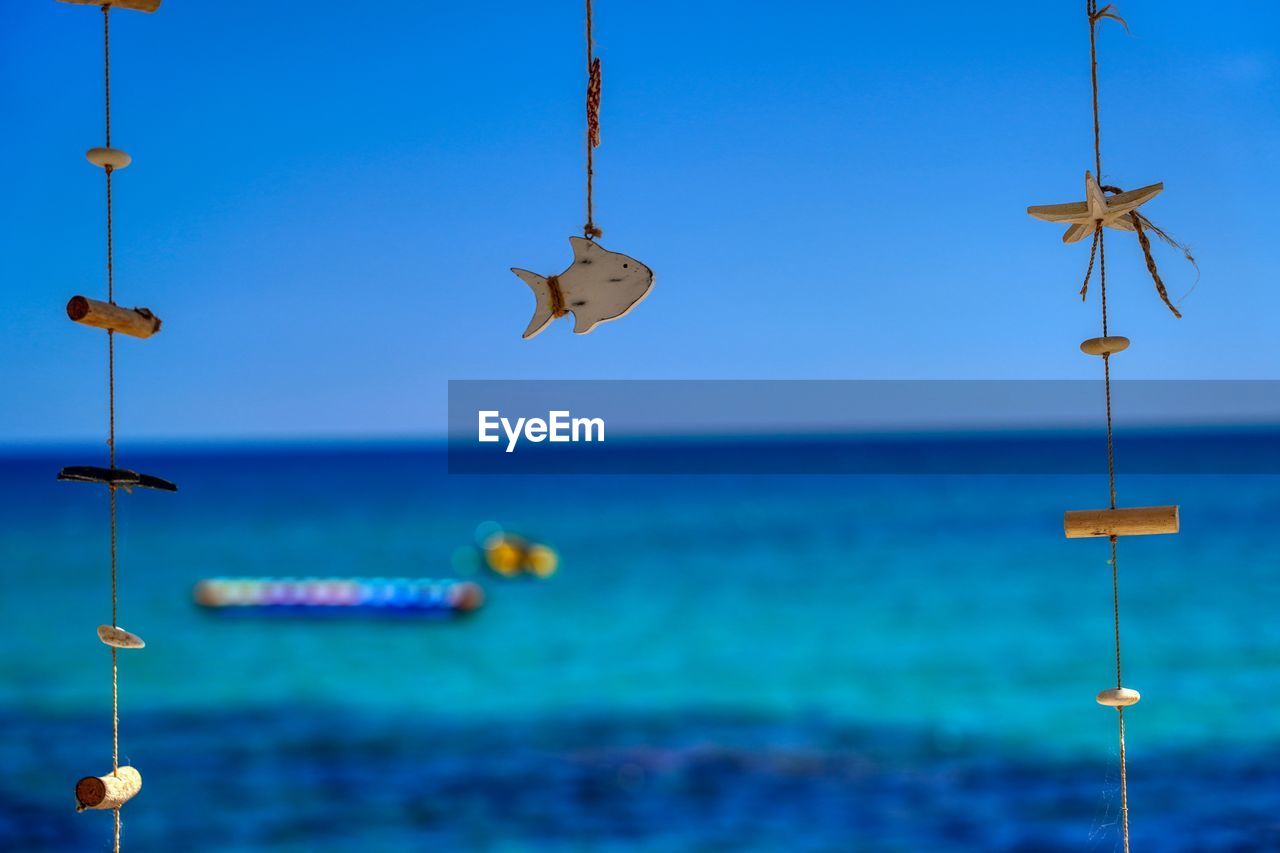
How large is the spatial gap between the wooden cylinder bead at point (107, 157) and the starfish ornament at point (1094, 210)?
1.41 m

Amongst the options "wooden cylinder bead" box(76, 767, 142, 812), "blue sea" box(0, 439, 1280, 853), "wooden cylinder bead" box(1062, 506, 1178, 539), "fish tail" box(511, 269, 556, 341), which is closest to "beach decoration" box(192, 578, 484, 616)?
"blue sea" box(0, 439, 1280, 853)

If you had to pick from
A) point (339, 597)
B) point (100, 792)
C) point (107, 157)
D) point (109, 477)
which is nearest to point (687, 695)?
point (339, 597)

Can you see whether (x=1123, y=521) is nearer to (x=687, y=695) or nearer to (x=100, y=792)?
(x=100, y=792)

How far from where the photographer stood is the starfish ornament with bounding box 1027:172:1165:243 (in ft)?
6.92

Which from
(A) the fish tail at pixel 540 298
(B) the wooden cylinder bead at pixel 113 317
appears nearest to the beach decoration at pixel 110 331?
(B) the wooden cylinder bead at pixel 113 317

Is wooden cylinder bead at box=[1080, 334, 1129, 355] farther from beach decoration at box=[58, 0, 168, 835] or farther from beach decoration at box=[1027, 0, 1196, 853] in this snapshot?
beach decoration at box=[58, 0, 168, 835]

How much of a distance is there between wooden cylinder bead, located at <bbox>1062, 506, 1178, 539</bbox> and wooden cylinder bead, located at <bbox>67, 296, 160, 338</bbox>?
150cm

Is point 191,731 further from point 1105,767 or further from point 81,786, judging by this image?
point 81,786

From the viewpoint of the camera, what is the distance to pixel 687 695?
14141mm

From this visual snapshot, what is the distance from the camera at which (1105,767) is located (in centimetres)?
991

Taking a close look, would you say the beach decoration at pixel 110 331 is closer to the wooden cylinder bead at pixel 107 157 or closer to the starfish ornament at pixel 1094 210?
the wooden cylinder bead at pixel 107 157

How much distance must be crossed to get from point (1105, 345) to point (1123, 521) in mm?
280

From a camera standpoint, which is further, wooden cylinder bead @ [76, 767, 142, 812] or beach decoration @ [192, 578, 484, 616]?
beach decoration @ [192, 578, 484, 616]

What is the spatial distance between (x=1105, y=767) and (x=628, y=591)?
49.3 feet
